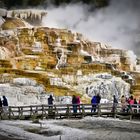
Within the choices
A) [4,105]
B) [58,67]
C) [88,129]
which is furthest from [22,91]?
[88,129]

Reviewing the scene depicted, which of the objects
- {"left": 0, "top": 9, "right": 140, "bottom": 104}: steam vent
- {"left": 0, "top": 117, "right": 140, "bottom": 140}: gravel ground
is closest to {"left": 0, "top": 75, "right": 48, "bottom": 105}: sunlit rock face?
{"left": 0, "top": 9, "right": 140, "bottom": 104}: steam vent

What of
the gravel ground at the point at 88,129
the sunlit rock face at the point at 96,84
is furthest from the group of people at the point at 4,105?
the sunlit rock face at the point at 96,84

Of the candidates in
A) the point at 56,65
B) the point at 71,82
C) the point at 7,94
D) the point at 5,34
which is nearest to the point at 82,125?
the point at 7,94

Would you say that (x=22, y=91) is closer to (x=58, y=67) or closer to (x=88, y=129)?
(x=58, y=67)

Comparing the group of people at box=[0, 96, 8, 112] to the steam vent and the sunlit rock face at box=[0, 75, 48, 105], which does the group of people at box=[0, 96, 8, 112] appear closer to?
the sunlit rock face at box=[0, 75, 48, 105]

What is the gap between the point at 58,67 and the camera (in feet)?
207

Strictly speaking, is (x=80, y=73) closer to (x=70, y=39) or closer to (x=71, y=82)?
(x=71, y=82)

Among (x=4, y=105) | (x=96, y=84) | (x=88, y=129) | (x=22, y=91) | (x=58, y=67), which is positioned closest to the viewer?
(x=88, y=129)

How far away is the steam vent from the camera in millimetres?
52031

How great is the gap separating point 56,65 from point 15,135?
40928 mm

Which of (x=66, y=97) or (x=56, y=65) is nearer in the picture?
(x=66, y=97)

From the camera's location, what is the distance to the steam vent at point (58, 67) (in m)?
52.0

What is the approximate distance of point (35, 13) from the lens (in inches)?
3826

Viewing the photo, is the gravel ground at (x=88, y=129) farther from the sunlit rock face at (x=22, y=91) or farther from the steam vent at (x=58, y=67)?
the steam vent at (x=58, y=67)
